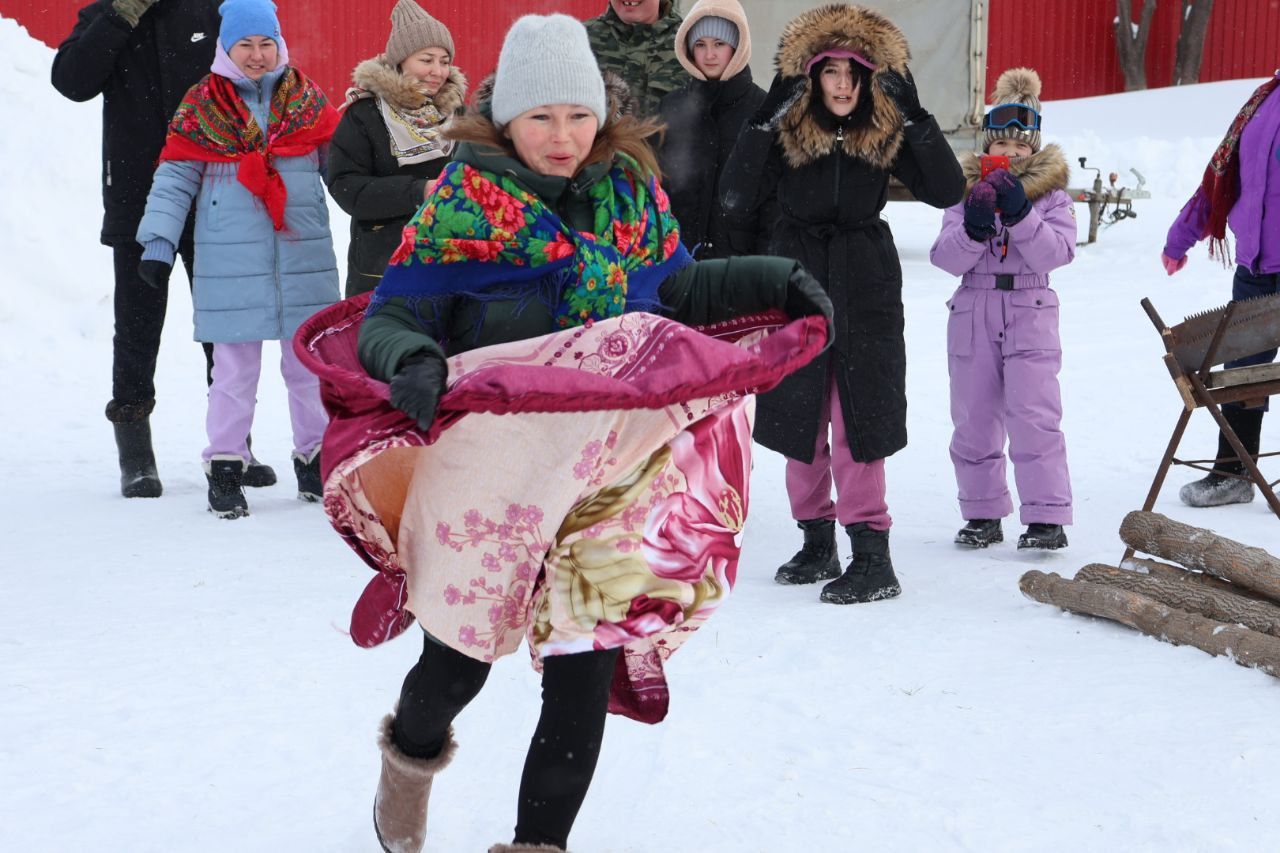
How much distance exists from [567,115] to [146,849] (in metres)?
1.63

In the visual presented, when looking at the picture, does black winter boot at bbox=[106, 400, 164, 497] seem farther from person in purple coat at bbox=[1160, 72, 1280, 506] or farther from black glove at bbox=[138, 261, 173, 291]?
person in purple coat at bbox=[1160, 72, 1280, 506]

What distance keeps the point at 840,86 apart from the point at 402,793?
2767mm

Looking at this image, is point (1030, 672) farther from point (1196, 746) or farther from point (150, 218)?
point (150, 218)

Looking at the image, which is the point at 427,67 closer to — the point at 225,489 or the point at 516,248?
the point at 225,489

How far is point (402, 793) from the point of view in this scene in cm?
263

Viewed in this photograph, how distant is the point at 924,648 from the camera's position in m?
4.08

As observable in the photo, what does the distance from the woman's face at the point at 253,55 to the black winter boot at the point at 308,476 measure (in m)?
1.51

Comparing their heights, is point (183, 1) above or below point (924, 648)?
above

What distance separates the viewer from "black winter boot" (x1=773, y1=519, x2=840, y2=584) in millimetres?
4852

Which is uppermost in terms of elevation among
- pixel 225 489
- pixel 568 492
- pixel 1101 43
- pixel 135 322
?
pixel 1101 43

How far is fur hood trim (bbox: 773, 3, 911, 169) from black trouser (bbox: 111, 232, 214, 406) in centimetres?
268

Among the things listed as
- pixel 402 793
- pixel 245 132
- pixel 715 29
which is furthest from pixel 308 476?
pixel 402 793

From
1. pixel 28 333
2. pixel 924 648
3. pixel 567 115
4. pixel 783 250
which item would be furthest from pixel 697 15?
pixel 28 333

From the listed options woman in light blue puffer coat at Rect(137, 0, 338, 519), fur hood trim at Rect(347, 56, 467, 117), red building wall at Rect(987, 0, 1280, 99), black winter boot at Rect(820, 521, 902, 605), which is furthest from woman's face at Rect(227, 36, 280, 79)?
red building wall at Rect(987, 0, 1280, 99)
